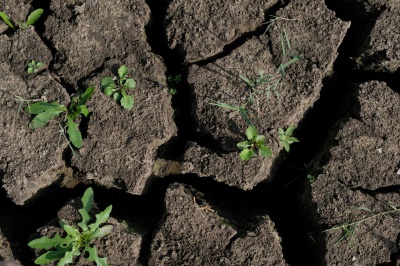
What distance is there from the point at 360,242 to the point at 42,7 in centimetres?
225

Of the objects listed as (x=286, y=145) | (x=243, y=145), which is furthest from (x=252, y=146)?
(x=286, y=145)

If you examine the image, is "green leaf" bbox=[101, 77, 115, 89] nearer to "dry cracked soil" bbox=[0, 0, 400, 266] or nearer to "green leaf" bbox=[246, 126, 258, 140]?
"dry cracked soil" bbox=[0, 0, 400, 266]

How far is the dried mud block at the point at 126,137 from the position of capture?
277 centimetres

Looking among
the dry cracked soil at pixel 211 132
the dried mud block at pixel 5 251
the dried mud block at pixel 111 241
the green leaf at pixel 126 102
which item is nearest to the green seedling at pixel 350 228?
the dry cracked soil at pixel 211 132

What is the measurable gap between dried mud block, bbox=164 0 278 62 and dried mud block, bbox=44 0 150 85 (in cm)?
20

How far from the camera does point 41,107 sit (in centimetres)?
275

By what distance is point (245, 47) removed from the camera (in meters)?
2.85

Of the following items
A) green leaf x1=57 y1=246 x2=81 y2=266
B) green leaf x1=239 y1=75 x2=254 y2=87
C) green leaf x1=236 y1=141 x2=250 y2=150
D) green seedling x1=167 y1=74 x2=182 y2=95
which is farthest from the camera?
green seedling x1=167 y1=74 x2=182 y2=95

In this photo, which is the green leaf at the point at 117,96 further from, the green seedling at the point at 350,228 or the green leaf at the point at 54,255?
the green seedling at the point at 350,228

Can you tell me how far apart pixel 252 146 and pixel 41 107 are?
3.84 feet

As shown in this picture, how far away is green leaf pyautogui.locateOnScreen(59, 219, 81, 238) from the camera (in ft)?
8.54

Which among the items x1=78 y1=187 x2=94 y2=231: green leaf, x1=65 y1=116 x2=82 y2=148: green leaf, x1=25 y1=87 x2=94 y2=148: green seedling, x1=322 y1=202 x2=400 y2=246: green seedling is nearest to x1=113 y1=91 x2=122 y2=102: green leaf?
x1=25 y1=87 x2=94 y2=148: green seedling

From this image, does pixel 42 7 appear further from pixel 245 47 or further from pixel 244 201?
pixel 244 201

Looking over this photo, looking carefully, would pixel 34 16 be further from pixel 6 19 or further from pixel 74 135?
pixel 74 135
